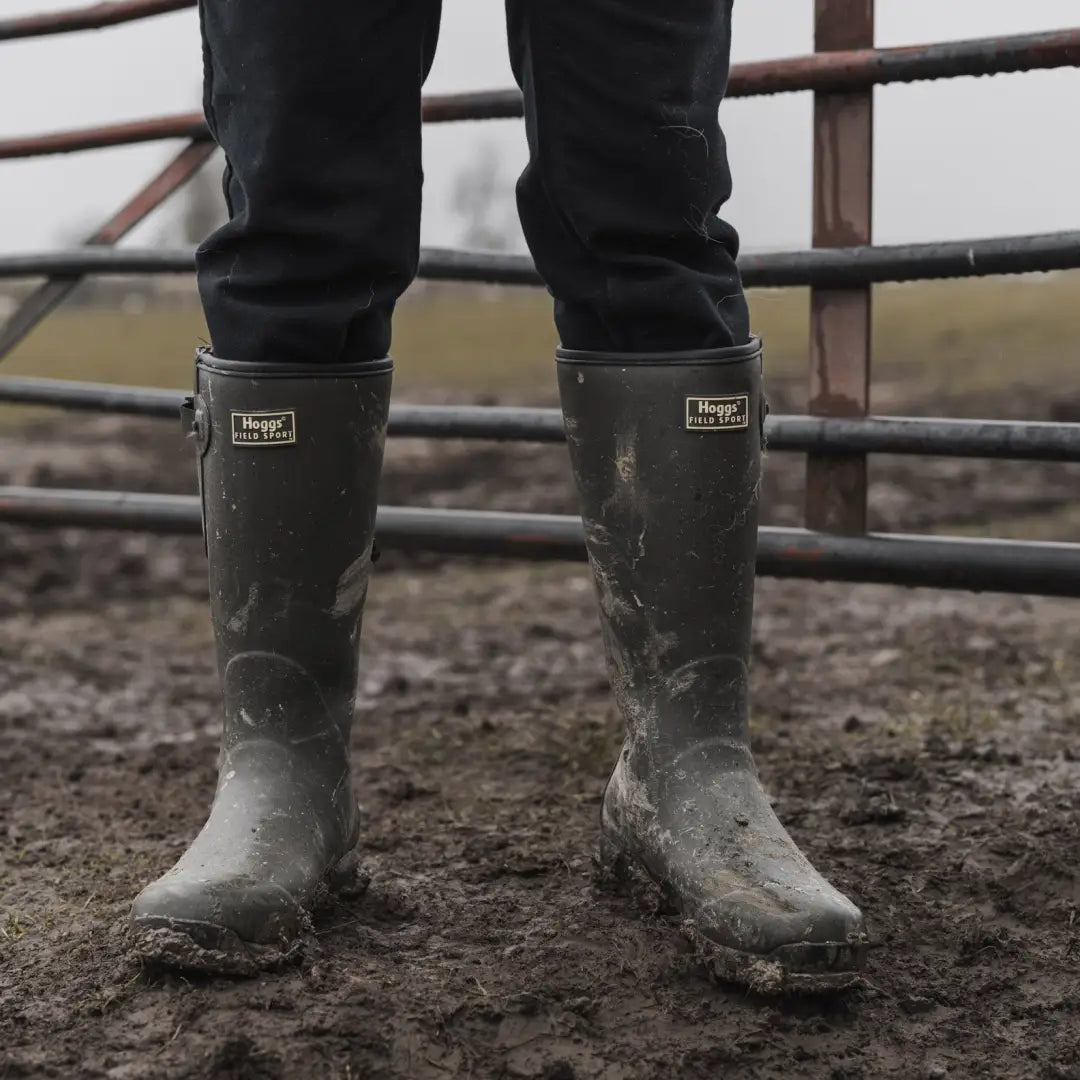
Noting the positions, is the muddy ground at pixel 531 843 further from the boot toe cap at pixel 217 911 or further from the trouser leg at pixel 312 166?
the trouser leg at pixel 312 166

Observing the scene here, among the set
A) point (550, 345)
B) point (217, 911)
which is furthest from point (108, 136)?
point (550, 345)

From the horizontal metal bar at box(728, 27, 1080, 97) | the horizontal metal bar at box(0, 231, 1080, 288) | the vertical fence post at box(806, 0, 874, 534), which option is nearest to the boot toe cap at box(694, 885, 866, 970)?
the vertical fence post at box(806, 0, 874, 534)

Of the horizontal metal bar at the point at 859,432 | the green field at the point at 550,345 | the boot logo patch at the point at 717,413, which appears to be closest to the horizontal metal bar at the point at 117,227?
the horizontal metal bar at the point at 859,432

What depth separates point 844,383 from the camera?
182 cm

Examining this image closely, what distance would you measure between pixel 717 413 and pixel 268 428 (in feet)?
1.34

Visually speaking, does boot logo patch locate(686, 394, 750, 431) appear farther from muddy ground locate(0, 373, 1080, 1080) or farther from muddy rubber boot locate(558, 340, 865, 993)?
muddy ground locate(0, 373, 1080, 1080)

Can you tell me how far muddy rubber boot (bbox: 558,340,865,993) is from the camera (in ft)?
3.89

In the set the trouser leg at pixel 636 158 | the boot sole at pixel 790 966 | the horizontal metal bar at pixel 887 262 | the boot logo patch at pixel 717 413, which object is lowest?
the boot sole at pixel 790 966

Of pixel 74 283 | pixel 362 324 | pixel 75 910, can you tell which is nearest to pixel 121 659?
pixel 74 283

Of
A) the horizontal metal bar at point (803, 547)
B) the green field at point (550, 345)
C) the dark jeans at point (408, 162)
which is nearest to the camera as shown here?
the dark jeans at point (408, 162)

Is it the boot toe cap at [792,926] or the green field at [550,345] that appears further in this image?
the green field at [550,345]

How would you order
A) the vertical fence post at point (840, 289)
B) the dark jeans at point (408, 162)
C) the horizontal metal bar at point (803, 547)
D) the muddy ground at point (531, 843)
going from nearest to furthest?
1. the muddy ground at point (531, 843)
2. the dark jeans at point (408, 162)
3. the horizontal metal bar at point (803, 547)
4. the vertical fence post at point (840, 289)

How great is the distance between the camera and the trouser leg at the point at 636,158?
3.68ft

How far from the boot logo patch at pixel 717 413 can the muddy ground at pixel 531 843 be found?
17.7 inches
